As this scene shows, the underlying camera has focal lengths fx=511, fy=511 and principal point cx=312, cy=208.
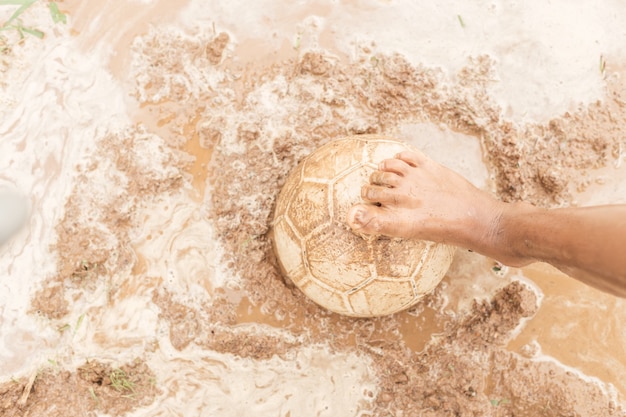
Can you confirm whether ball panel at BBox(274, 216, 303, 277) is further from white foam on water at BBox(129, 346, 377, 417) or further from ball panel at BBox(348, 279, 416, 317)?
white foam on water at BBox(129, 346, 377, 417)

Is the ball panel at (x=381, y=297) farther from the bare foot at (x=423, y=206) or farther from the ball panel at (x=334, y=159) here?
the ball panel at (x=334, y=159)

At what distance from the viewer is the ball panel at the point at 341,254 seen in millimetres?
2209

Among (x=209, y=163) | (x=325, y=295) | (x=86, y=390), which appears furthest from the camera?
(x=209, y=163)

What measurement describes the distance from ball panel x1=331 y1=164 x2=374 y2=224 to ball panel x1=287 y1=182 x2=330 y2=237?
4cm

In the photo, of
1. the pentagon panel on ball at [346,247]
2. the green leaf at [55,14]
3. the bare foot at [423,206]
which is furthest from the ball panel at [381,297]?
the green leaf at [55,14]

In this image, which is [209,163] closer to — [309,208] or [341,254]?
[309,208]

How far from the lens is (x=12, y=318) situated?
9.09ft

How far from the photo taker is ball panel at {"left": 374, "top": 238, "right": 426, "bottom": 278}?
2219mm

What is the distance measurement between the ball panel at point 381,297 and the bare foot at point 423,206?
0.23 metres

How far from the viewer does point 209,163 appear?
2.89m

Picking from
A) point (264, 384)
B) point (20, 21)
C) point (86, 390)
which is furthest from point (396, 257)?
point (20, 21)

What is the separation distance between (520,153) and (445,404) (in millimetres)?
1437

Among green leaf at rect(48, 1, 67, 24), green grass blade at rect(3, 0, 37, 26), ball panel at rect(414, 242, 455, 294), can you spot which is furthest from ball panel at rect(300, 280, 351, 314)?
green grass blade at rect(3, 0, 37, 26)

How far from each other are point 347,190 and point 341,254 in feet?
0.92
